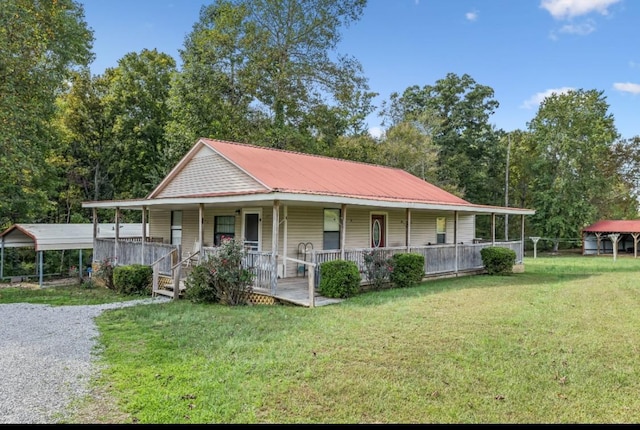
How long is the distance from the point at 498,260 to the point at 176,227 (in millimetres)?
12666

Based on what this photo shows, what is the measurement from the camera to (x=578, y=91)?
3506 cm

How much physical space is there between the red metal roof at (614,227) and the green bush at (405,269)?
26.8 metres

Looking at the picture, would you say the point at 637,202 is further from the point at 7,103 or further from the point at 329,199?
the point at 7,103

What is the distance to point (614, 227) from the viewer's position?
105ft

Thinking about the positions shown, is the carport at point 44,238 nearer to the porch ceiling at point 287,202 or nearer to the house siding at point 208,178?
the porch ceiling at point 287,202

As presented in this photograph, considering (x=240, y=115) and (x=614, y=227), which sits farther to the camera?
(x=614, y=227)

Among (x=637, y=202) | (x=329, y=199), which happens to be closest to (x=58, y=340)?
(x=329, y=199)

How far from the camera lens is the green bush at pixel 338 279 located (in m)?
10.0

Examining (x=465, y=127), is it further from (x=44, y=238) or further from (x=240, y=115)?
(x=44, y=238)

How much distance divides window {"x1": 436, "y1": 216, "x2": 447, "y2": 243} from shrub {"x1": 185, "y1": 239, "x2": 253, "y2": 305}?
11264 millimetres

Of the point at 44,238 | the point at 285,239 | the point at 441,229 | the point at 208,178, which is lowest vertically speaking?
the point at 44,238

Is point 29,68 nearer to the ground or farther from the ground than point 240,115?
nearer to the ground

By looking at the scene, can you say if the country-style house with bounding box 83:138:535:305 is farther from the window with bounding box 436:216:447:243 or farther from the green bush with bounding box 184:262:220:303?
the green bush with bounding box 184:262:220:303

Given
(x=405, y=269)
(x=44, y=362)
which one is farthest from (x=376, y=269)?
(x=44, y=362)
